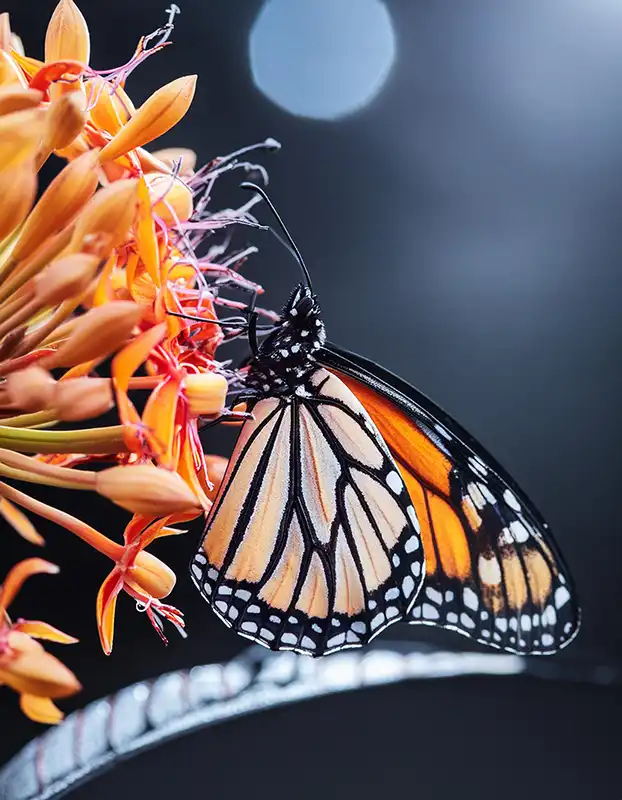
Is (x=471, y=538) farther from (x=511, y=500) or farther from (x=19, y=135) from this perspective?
(x=19, y=135)

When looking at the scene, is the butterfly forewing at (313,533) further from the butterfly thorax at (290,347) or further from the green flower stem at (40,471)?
the green flower stem at (40,471)

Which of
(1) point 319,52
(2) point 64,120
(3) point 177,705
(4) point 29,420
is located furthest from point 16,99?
(1) point 319,52

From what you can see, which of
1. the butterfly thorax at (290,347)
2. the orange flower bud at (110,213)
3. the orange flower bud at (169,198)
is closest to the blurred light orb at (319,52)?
the butterfly thorax at (290,347)

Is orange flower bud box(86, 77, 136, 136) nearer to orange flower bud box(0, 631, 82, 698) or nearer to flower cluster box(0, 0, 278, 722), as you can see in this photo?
flower cluster box(0, 0, 278, 722)

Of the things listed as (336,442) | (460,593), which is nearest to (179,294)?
(336,442)

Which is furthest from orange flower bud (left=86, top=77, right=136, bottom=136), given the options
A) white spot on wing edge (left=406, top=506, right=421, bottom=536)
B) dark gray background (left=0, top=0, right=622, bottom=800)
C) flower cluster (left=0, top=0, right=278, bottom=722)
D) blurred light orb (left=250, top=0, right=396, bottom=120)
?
blurred light orb (left=250, top=0, right=396, bottom=120)

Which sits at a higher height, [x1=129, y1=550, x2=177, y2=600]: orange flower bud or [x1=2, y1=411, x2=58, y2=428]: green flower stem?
[x1=2, y1=411, x2=58, y2=428]: green flower stem
